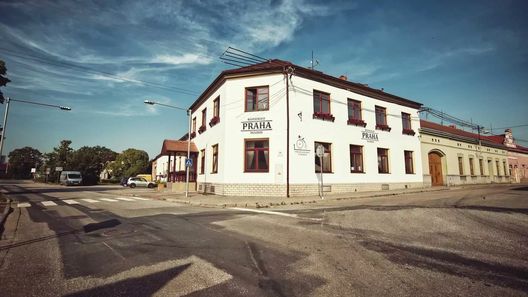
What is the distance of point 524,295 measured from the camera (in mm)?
2885

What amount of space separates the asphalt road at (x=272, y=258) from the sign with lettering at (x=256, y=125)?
9580mm

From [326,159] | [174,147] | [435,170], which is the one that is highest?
[174,147]

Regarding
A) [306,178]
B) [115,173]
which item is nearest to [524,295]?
[306,178]

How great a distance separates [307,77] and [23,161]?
12968cm

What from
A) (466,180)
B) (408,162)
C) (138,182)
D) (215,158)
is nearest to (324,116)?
(215,158)

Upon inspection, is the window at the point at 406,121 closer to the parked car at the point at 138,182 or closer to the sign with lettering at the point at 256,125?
the sign with lettering at the point at 256,125

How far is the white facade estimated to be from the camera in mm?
16094

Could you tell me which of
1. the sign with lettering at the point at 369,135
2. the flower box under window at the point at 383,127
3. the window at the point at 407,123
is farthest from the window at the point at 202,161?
the window at the point at 407,123

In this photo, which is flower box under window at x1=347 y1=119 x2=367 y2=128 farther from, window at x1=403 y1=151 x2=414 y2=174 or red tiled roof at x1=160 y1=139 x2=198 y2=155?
red tiled roof at x1=160 y1=139 x2=198 y2=155

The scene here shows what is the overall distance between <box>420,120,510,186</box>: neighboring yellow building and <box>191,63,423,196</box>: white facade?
7161 mm

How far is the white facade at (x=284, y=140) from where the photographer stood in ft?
52.8

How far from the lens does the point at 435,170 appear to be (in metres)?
25.0

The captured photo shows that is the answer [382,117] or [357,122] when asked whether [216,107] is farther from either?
[382,117]

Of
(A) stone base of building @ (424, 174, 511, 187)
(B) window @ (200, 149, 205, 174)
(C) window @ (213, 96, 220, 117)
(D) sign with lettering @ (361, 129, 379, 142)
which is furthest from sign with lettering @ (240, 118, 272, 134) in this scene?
(A) stone base of building @ (424, 174, 511, 187)
